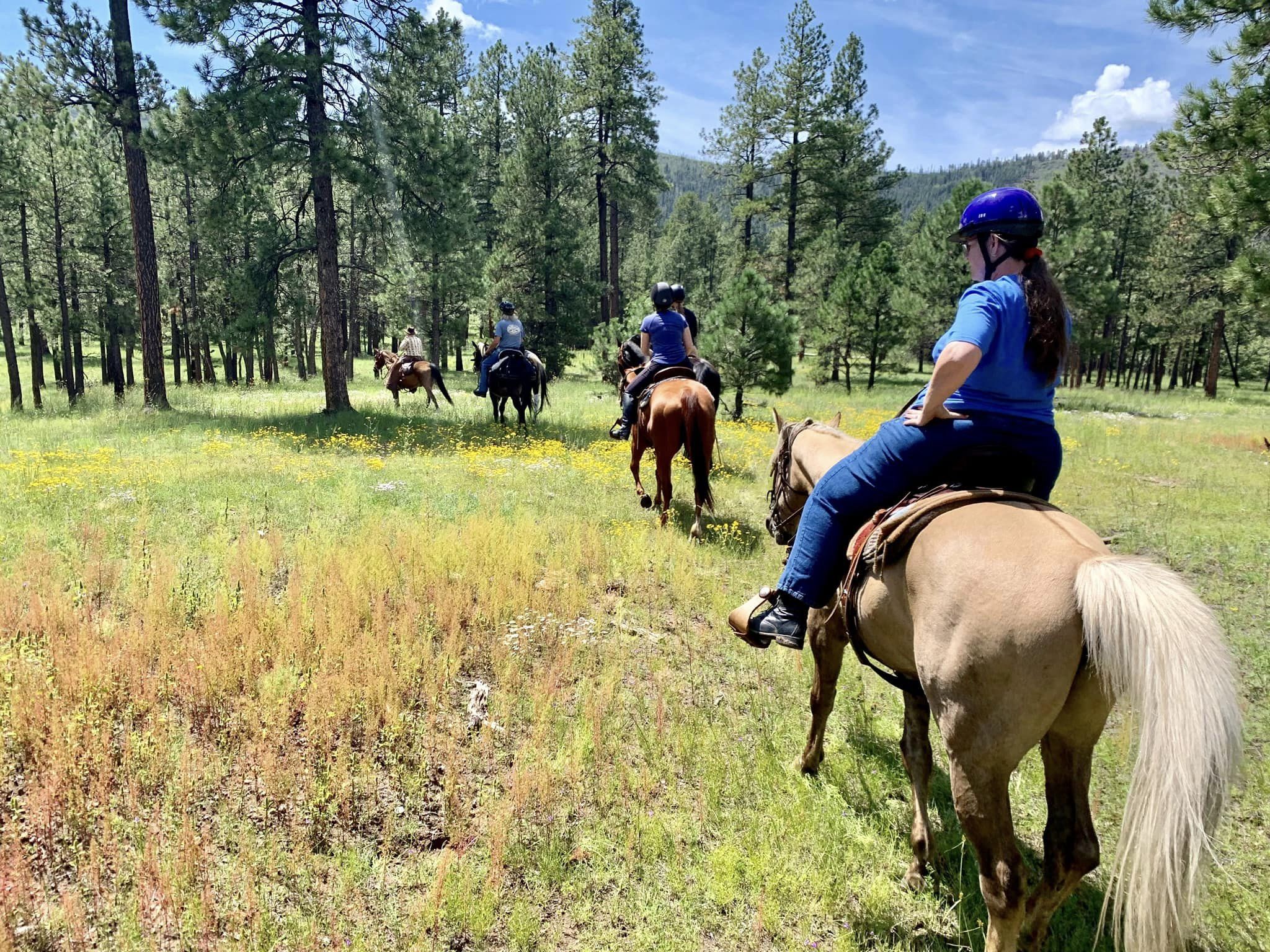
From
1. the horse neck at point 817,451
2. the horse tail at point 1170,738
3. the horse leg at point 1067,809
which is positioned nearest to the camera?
the horse tail at point 1170,738

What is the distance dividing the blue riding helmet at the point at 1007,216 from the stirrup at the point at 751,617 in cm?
193

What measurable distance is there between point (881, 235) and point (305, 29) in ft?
114

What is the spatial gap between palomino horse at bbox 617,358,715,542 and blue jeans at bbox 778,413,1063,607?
13.6ft

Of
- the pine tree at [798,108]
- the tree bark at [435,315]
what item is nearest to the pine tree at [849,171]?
the pine tree at [798,108]

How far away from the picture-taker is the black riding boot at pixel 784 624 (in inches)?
130

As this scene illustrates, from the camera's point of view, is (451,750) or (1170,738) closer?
(1170,738)

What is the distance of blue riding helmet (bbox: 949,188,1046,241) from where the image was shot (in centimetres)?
264

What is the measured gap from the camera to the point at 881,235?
39188 millimetres

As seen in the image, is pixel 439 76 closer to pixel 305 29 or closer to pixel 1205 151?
pixel 305 29

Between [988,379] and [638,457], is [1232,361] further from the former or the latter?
[988,379]

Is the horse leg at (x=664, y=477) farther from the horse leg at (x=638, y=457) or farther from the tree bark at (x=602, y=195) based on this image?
the tree bark at (x=602, y=195)

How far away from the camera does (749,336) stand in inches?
695

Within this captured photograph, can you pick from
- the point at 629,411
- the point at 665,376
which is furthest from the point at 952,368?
the point at 629,411

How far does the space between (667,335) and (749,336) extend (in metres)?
9.91
